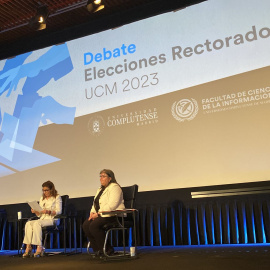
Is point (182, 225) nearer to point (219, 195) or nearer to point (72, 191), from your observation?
Answer: point (219, 195)

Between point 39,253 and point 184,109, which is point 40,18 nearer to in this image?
point 184,109

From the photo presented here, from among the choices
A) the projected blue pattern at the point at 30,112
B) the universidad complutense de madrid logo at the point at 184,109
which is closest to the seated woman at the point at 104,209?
the universidad complutense de madrid logo at the point at 184,109

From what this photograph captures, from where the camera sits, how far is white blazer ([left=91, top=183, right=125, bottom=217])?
4.54m

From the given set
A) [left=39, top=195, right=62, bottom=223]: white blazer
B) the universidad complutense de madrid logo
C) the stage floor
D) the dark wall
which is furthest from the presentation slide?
the stage floor

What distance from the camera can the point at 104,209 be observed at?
4.59m

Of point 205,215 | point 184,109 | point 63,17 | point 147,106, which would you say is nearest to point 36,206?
point 147,106

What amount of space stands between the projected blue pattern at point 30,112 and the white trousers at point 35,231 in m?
1.41

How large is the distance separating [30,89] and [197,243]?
350cm

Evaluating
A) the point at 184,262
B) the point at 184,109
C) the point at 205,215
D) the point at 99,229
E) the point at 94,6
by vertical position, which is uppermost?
the point at 94,6

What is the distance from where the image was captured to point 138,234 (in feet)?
18.7

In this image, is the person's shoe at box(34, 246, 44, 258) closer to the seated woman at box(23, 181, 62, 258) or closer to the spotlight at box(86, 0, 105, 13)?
the seated woman at box(23, 181, 62, 258)

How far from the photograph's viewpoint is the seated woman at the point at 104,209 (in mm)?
4512

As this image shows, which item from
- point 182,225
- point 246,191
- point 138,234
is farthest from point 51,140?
point 246,191

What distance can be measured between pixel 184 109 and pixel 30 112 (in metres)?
2.55
